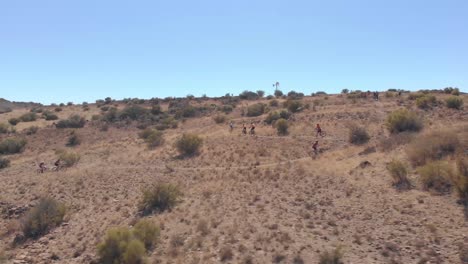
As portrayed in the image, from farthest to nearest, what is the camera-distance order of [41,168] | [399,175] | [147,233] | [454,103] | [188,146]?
[454,103] → [188,146] → [41,168] → [399,175] → [147,233]

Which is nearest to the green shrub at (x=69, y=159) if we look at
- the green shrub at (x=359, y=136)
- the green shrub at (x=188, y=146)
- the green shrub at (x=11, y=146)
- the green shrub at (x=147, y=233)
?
the green shrub at (x=188, y=146)

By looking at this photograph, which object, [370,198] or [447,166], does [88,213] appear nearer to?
[370,198]

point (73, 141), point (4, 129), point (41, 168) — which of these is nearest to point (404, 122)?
point (41, 168)

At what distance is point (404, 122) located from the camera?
35.7m

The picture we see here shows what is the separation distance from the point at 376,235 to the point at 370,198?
4116mm

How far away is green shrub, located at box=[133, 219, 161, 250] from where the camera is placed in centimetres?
1761

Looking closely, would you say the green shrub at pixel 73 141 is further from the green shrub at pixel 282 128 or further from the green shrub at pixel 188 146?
the green shrub at pixel 282 128

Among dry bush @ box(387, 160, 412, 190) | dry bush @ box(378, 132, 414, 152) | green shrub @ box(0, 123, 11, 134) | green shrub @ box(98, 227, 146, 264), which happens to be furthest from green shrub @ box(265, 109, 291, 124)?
green shrub @ box(0, 123, 11, 134)

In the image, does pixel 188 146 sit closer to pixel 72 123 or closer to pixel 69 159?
pixel 69 159

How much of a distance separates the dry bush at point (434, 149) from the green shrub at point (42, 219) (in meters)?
20.0

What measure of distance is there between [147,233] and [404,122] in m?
26.3

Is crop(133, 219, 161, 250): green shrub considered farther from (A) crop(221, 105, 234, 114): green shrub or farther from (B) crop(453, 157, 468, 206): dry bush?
(A) crop(221, 105, 234, 114): green shrub

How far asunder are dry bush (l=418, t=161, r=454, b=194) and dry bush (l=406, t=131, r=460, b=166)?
8.33 ft

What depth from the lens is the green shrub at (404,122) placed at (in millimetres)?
35034
